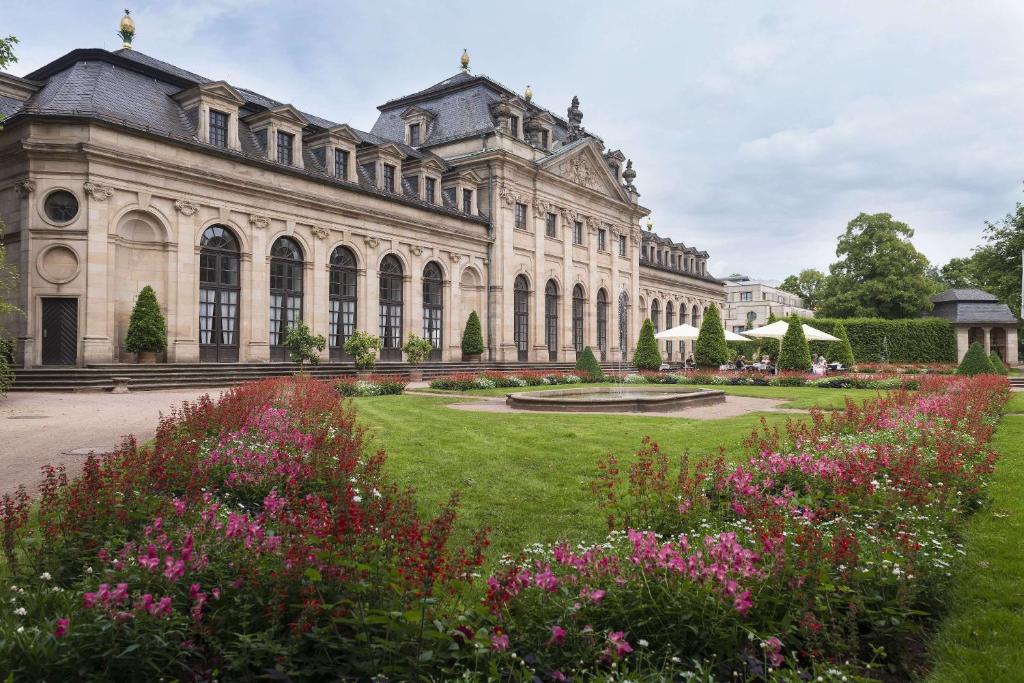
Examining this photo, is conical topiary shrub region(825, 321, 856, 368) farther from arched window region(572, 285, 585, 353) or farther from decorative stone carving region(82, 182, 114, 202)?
decorative stone carving region(82, 182, 114, 202)

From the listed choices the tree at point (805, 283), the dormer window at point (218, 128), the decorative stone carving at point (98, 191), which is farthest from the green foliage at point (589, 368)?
the tree at point (805, 283)

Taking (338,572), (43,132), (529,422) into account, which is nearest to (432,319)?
(43,132)

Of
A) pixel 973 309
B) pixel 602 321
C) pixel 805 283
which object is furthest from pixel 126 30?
pixel 805 283

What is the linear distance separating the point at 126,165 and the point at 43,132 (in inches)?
104

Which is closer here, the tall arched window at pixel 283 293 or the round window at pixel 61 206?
the round window at pixel 61 206

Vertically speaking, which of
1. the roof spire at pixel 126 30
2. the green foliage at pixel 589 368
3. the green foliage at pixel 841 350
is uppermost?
the roof spire at pixel 126 30

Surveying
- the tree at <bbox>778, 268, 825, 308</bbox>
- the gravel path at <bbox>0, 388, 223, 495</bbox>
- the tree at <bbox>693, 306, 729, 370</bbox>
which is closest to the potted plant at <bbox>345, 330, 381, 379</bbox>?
the gravel path at <bbox>0, 388, 223, 495</bbox>

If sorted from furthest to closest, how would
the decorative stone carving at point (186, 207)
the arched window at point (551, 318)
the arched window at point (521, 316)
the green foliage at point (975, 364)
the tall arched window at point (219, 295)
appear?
the arched window at point (551, 318), the arched window at point (521, 316), the green foliage at point (975, 364), the tall arched window at point (219, 295), the decorative stone carving at point (186, 207)

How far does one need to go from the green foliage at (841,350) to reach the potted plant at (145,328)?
113ft

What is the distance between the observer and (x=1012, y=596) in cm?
490

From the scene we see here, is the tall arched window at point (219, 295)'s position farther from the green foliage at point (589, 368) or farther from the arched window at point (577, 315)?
the arched window at point (577, 315)

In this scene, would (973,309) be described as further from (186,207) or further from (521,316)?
(186,207)

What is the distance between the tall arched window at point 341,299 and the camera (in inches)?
1302

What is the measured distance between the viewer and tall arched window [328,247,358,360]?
108ft
